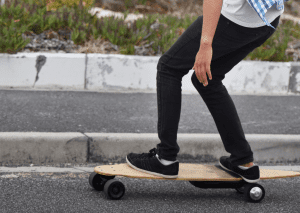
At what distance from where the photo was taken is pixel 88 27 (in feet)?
21.0

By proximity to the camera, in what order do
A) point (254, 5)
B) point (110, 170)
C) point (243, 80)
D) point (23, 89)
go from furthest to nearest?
1. point (243, 80)
2. point (23, 89)
3. point (110, 170)
4. point (254, 5)

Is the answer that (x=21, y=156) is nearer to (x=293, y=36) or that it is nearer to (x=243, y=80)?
(x=243, y=80)

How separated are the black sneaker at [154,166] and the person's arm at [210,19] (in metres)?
0.73

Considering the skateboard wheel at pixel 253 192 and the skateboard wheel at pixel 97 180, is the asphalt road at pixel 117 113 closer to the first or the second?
the skateboard wheel at pixel 97 180

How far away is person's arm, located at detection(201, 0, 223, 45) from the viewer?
2086mm

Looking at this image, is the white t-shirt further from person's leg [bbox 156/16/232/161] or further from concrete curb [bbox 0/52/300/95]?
concrete curb [bbox 0/52/300/95]

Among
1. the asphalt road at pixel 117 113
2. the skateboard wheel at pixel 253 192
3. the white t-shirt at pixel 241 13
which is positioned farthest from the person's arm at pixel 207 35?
the asphalt road at pixel 117 113

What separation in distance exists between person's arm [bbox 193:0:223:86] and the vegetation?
3897mm

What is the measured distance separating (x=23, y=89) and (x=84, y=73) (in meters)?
0.80

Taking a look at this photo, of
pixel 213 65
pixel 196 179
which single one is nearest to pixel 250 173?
pixel 196 179

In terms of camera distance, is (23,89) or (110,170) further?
(23,89)

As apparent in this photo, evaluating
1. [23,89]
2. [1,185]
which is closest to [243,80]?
[23,89]

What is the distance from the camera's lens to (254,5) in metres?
2.07

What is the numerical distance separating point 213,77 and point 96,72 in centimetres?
346
